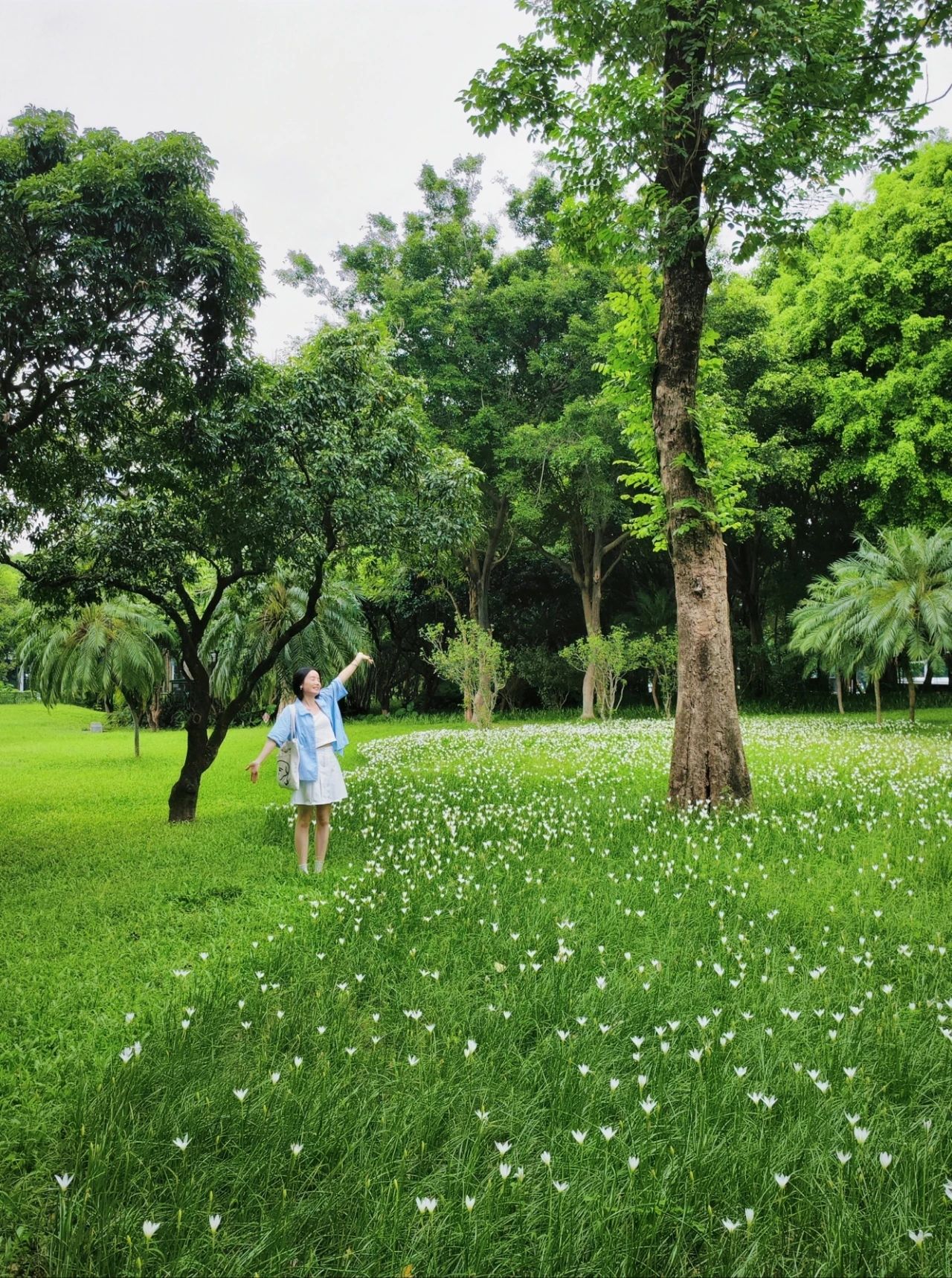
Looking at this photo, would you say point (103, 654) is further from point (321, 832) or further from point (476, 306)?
point (476, 306)

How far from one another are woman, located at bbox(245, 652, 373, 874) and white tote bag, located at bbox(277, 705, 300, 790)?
31 millimetres

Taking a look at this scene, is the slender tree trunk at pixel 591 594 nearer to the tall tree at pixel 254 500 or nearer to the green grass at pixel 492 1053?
the tall tree at pixel 254 500

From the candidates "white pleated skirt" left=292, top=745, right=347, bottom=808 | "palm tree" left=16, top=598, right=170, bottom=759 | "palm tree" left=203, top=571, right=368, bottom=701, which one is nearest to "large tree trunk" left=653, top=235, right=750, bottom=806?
"white pleated skirt" left=292, top=745, right=347, bottom=808

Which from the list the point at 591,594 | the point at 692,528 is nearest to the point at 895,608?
the point at 692,528

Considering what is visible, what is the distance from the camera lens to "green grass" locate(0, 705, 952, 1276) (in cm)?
248

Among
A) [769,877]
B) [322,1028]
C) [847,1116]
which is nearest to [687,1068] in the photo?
[847,1116]

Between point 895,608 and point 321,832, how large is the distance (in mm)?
15512

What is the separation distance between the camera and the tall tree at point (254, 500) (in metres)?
8.66

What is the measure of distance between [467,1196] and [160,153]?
772 cm

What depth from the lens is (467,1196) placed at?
2518 mm

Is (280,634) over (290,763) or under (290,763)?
over

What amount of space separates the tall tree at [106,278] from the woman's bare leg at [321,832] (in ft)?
14.3

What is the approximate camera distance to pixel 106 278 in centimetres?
646

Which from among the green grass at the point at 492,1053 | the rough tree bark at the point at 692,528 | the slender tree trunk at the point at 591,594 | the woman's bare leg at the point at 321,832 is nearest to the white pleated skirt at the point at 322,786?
the woman's bare leg at the point at 321,832
